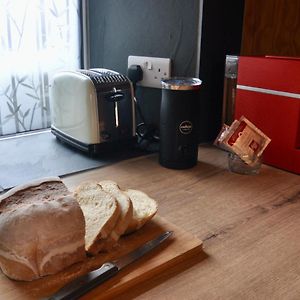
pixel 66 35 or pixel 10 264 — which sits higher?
pixel 66 35

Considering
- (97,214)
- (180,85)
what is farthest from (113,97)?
(97,214)

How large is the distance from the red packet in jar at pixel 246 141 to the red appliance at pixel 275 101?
0.06 metres

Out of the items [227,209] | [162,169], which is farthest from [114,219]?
[162,169]

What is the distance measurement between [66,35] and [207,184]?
0.81 metres

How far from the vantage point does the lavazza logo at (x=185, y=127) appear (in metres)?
0.95

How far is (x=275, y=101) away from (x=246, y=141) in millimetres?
134

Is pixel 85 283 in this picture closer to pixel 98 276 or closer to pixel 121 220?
pixel 98 276

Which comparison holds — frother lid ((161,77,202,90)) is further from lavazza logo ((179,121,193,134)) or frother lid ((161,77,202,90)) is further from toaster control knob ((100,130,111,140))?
toaster control knob ((100,130,111,140))

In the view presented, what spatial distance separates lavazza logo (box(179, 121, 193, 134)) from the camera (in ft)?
3.12

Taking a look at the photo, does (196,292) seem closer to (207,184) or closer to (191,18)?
(207,184)

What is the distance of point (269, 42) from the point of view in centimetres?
120

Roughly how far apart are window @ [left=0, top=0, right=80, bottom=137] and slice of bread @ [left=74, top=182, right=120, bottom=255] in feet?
2.33

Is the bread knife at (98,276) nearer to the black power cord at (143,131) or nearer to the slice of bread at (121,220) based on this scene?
the slice of bread at (121,220)

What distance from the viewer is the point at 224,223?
0.70 meters
